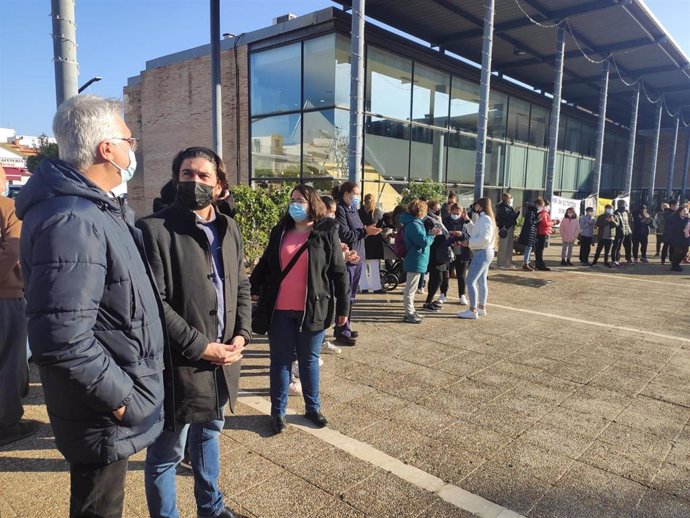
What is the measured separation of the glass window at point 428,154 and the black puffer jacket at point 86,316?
1565 centimetres

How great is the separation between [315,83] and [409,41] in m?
3.95

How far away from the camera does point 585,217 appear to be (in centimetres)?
1314

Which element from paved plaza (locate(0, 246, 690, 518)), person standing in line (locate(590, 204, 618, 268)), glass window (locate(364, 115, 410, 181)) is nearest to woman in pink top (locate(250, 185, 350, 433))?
paved plaza (locate(0, 246, 690, 518))

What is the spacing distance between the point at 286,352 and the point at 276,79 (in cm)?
1332

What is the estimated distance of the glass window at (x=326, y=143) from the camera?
13.8m

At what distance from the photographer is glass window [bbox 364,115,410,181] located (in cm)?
1509

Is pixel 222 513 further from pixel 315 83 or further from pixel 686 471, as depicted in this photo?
pixel 315 83

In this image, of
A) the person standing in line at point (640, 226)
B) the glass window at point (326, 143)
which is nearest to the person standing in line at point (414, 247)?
the glass window at point (326, 143)

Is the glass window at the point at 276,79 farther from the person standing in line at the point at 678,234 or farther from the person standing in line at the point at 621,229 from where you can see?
the person standing in line at the point at 678,234

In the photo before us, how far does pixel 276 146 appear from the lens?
1534 cm

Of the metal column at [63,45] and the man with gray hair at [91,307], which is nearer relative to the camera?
the man with gray hair at [91,307]

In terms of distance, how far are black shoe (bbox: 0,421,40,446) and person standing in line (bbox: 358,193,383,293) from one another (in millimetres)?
5250

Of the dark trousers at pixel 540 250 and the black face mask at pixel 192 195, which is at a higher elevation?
the black face mask at pixel 192 195

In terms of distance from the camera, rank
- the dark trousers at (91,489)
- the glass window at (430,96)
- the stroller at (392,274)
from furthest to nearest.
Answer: the glass window at (430,96) < the stroller at (392,274) < the dark trousers at (91,489)
